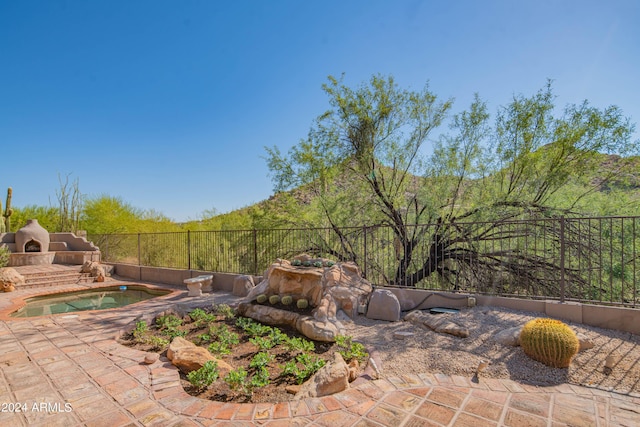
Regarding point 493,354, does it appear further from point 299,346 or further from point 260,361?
point 260,361

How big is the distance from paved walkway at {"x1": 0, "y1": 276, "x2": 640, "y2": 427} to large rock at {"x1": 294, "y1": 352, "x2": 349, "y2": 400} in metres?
0.08

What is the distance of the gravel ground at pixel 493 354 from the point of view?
285 cm

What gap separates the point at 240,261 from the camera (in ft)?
28.2

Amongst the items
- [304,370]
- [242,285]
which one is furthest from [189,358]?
[242,285]

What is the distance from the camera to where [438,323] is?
4.17 m

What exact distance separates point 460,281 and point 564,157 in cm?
361

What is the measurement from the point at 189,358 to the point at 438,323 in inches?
127

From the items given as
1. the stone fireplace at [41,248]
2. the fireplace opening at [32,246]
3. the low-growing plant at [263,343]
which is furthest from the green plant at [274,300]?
the fireplace opening at [32,246]

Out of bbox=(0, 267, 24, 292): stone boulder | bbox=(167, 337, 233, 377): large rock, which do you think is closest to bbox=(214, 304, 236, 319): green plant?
bbox=(167, 337, 233, 377): large rock

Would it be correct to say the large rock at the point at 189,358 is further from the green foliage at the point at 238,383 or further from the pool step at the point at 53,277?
the pool step at the point at 53,277

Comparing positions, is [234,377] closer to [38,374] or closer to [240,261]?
[38,374]

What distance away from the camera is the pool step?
8312mm

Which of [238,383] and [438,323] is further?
[438,323]

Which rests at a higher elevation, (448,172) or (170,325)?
(448,172)
